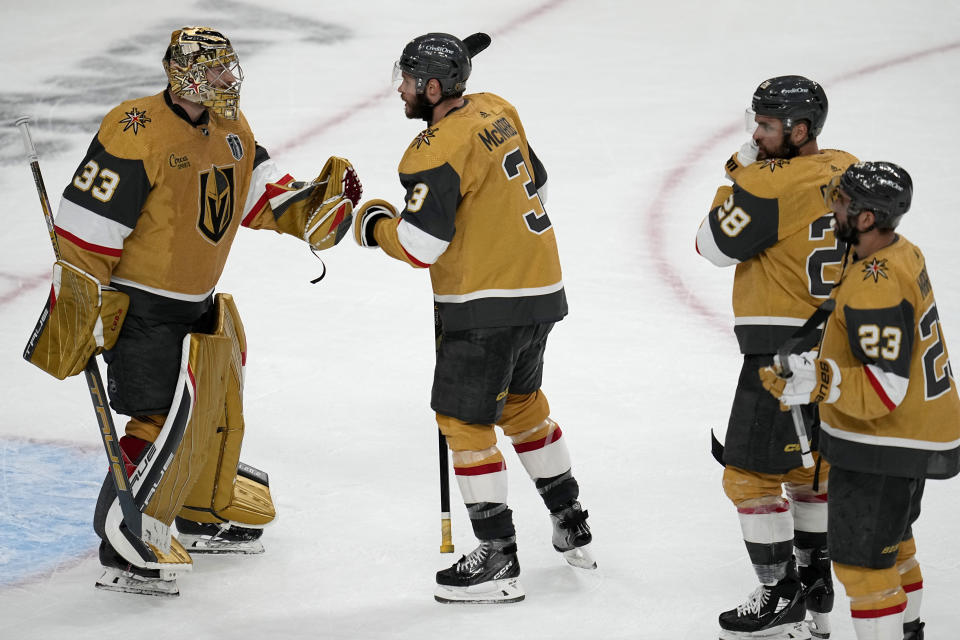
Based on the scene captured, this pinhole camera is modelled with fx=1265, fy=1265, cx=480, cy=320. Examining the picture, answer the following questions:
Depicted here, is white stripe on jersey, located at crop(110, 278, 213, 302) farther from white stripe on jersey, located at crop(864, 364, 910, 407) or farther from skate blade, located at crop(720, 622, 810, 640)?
white stripe on jersey, located at crop(864, 364, 910, 407)

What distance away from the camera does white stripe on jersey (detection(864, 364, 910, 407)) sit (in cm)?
254

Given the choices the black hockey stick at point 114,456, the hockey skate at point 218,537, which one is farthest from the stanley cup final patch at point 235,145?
the hockey skate at point 218,537

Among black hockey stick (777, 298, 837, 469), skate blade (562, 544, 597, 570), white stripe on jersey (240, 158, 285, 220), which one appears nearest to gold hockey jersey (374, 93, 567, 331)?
white stripe on jersey (240, 158, 285, 220)

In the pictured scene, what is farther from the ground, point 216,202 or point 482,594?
point 216,202

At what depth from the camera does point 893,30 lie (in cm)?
816

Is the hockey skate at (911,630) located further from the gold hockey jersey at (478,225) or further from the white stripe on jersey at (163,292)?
the white stripe on jersey at (163,292)

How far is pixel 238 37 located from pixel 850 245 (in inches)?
232

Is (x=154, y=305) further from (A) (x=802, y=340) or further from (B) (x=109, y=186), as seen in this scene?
(A) (x=802, y=340)

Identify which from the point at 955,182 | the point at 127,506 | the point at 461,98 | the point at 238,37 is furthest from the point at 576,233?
the point at 238,37

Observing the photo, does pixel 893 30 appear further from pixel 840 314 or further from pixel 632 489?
pixel 840 314

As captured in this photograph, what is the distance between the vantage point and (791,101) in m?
3.00

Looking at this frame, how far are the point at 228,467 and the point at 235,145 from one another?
0.89 m

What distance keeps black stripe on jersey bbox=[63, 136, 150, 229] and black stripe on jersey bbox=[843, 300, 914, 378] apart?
176 centimetres

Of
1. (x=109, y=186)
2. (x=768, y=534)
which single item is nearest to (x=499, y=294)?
(x=768, y=534)
